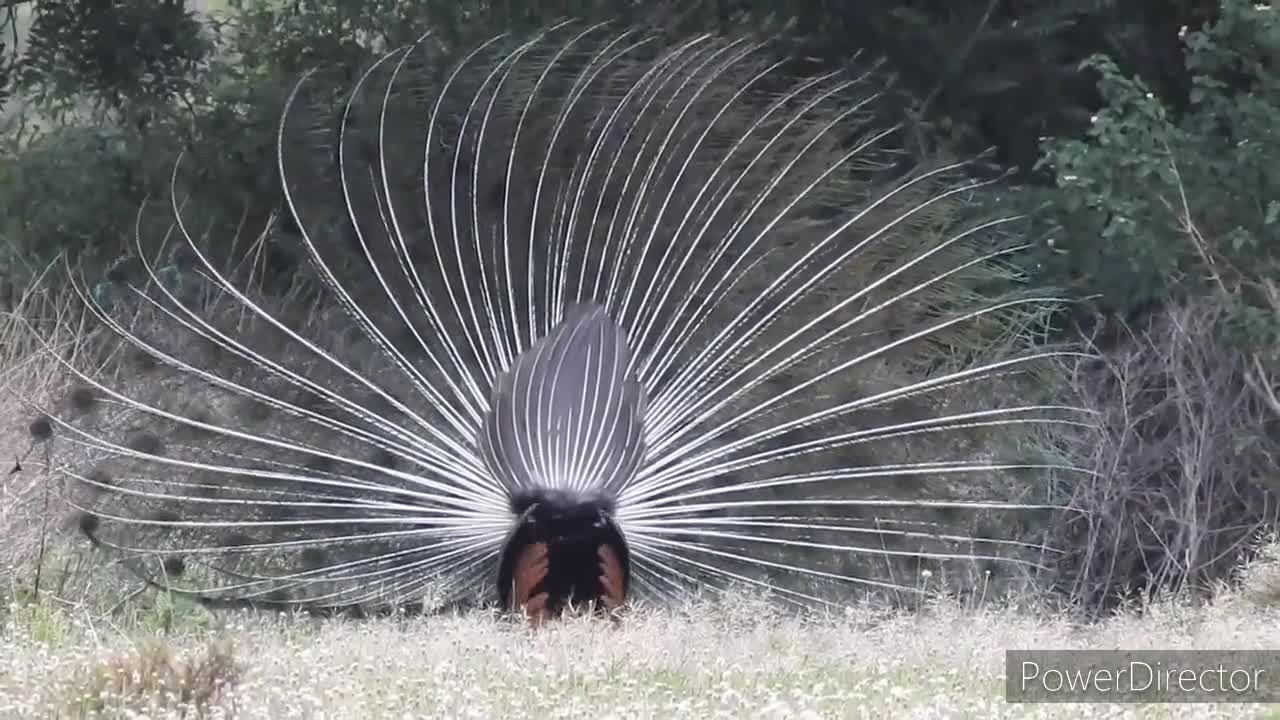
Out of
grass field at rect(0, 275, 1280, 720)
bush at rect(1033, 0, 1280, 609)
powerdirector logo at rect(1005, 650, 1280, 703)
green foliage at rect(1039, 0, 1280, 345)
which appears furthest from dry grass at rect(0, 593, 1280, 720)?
green foliage at rect(1039, 0, 1280, 345)

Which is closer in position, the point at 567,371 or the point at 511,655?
the point at 511,655

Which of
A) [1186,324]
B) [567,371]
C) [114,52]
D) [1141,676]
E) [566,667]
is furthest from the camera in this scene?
[114,52]

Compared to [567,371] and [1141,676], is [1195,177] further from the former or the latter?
[1141,676]

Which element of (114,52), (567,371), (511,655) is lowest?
(511,655)

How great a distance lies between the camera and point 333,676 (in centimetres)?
656

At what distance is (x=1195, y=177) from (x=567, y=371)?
5.03 m

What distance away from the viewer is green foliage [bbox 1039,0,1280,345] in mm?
12070

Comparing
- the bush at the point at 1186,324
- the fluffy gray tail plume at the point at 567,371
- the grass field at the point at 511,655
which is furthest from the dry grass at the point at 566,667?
the bush at the point at 1186,324

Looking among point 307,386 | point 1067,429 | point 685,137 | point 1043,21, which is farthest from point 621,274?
point 1043,21

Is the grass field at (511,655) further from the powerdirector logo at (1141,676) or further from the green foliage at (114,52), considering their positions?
the green foliage at (114,52)

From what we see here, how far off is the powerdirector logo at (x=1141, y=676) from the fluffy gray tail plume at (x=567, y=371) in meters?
2.21

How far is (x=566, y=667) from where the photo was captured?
6797 mm

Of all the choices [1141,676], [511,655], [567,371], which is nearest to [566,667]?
[511,655]

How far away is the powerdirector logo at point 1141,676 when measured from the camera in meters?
6.69
